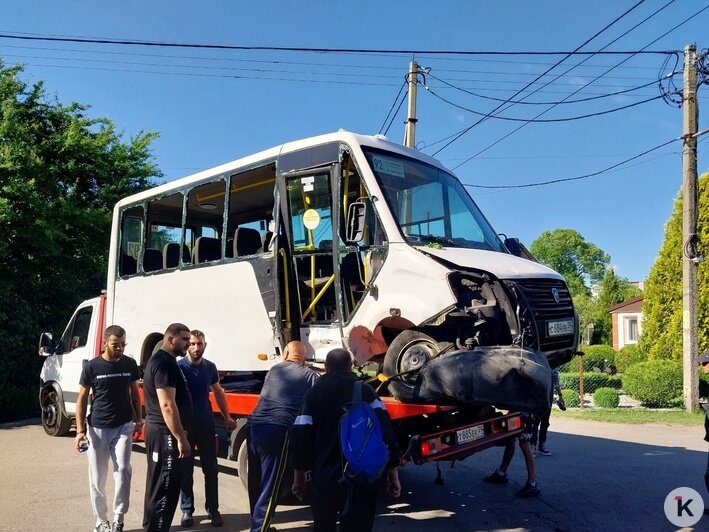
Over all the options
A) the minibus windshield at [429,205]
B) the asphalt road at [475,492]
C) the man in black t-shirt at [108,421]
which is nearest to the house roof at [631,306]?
the asphalt road at [475,492]

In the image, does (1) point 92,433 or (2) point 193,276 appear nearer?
(1) point 92,433

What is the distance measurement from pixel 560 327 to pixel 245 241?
3.52 meters

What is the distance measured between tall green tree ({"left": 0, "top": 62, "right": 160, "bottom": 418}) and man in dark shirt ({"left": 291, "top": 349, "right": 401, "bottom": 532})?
9564mm

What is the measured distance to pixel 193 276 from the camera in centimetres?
752

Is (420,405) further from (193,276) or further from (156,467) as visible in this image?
(193,276)

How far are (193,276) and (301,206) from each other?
207 cm

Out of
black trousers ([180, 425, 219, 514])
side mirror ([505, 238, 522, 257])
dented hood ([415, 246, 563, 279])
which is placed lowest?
black trousers ([180, 425, 219, 514])

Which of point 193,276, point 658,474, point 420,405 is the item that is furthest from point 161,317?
point 658,474

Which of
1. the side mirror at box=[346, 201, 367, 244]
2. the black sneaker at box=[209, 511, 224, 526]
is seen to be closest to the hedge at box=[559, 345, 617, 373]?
the side mirror at box=[346, 201, 367, 244]

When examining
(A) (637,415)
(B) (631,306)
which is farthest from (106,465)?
(B) (631,306)

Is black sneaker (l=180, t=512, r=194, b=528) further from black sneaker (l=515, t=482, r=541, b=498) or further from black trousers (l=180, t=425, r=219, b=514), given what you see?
black sneaker (l=515, t=482, r=541, b=498)

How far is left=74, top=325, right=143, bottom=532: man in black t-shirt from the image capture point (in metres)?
5.12

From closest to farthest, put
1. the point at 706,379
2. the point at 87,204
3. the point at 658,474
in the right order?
the point at 658,474 < the point at 87,204 < the point at 706,379

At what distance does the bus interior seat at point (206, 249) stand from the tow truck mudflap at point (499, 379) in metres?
3.68
